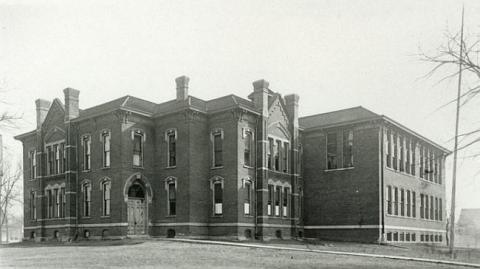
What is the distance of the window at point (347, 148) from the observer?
123ft

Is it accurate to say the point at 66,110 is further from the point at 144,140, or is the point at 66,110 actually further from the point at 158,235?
the point at 158,235

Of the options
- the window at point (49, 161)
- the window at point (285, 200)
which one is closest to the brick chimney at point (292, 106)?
the window at point (285, 200)

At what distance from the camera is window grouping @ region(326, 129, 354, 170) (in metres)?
37.6

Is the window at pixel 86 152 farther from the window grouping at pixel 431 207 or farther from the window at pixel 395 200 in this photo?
the window grouping at pixel 431 207

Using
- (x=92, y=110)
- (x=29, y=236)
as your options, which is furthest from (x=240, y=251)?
(x=29, y=236)

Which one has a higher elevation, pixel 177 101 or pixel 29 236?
pixel 177 101

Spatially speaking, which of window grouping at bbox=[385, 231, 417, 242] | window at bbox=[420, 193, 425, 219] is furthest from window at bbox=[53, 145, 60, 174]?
window at bbox=[420, 193, 425, 219]

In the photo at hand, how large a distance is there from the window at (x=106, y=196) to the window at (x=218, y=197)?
6.74m

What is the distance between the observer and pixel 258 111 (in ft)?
113

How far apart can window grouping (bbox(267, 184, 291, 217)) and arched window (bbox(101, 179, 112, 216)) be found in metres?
10.6

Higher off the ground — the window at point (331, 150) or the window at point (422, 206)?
the window at point (331, 150)

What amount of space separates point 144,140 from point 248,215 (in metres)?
8.50

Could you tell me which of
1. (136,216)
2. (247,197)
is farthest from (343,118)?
(136,216)

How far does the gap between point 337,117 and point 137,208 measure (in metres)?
17.0
